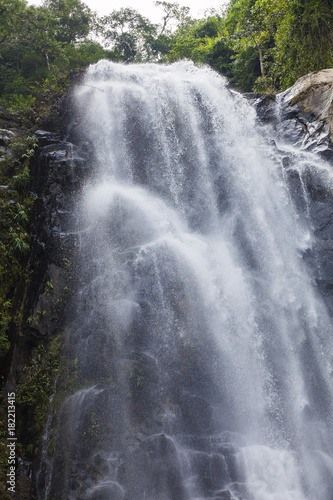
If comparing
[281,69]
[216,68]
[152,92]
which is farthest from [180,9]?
[152,92]

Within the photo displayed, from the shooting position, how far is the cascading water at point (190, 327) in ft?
19.3

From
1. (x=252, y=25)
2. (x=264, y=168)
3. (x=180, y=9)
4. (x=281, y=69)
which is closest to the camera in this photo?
(x=264, y=168)

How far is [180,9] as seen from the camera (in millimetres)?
24500

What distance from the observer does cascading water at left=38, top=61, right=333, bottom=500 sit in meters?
5.88

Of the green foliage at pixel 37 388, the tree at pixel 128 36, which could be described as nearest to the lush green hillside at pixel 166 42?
the tree at pixel 128 36

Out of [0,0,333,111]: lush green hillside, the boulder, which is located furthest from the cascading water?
[0,0,333,111]: lush green hillside

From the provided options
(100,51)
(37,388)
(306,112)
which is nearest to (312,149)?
(306,112)

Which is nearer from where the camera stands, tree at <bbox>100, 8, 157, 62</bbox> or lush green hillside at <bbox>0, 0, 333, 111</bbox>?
lush green hillside at <bbox>0, 0, 333, 111</bbox>

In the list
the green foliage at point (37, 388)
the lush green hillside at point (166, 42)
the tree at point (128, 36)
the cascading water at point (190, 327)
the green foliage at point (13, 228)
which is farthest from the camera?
the tree at point (128, 36)

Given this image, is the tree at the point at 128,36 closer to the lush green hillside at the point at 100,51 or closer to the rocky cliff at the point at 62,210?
the lush green hillside at the point at 100,51

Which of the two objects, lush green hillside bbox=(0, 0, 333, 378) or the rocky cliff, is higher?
lush green hillside bbox=(0, 0, 333, 378)

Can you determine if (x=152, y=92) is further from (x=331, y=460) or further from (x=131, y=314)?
(x=331, y=460)

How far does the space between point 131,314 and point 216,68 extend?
15.5m

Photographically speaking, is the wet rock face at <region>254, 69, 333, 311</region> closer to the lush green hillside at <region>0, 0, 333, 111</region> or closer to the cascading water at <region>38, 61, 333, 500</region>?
the cascading water at <region>38, 61, 333, 500</region>
